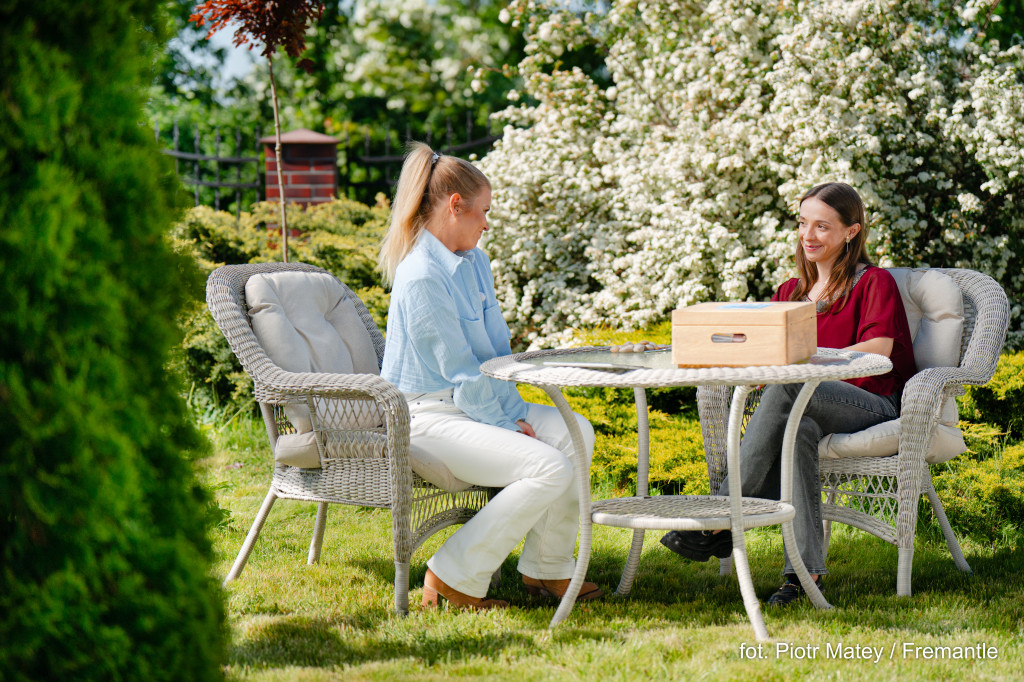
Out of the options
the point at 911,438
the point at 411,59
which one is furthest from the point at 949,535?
the point at 411,59

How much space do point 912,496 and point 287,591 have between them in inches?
80.8

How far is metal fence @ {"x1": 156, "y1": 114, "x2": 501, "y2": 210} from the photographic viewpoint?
891 cm

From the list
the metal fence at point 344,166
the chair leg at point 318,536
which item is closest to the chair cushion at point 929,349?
the chair leg at point 318,536

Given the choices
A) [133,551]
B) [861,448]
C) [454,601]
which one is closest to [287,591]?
[454,601]

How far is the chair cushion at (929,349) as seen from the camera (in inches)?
118

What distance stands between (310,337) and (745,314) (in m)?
1.56

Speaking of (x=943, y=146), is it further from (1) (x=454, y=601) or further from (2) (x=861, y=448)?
(1) (x=454, y=601)

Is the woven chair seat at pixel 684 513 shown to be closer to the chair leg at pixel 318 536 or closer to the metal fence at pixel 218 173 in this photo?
the chair leg at pixel 318 536

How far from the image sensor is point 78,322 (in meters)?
1.49

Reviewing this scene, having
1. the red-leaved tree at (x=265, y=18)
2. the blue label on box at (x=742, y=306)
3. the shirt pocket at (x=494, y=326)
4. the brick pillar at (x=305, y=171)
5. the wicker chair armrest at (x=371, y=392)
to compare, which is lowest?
the wicker chair armrest at (x=371, y=392)

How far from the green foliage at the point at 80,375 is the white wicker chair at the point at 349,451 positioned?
1153 millimetres

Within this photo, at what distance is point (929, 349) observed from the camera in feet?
10.9

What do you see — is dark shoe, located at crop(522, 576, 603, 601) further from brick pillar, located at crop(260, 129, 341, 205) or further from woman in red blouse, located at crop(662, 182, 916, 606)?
brick pillar, located at crop(260, 129, 341, 205)

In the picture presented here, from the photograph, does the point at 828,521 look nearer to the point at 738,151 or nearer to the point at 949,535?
the point at 949,535
